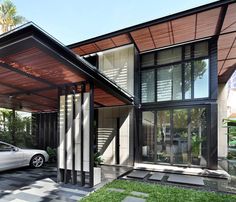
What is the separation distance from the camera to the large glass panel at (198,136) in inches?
296

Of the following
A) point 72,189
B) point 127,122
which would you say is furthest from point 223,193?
point 127,122

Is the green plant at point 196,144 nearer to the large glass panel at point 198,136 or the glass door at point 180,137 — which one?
the large glass panel at point 198,136

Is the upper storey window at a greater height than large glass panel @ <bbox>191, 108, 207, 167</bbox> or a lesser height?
greater

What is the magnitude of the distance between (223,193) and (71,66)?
4.91 metres

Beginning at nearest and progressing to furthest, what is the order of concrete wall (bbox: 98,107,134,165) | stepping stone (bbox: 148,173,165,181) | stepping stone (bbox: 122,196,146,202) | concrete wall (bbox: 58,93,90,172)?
stepping stone (bbox: 122,196,146,202), concrete wall (bbox: 58,93,90,172), stepping stone (bbox: 148,173,165,181), concrete wall (bbox: 98,107,134,165)

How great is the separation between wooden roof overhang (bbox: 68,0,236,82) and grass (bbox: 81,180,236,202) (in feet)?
17.0

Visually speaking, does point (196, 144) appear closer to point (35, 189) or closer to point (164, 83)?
point (164, 83)

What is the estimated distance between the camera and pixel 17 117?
33.0ft

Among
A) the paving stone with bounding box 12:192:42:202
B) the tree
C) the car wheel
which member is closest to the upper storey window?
the car wheel

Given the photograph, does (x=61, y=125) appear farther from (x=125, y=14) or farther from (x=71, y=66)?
(x=125, y=14)

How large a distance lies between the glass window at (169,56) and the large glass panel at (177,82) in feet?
1.27

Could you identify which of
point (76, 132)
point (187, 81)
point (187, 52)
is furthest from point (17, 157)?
point (187, 52)

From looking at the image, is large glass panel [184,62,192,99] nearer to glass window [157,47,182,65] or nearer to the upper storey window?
the upper storey window

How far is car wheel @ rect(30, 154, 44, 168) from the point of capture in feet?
24.6
